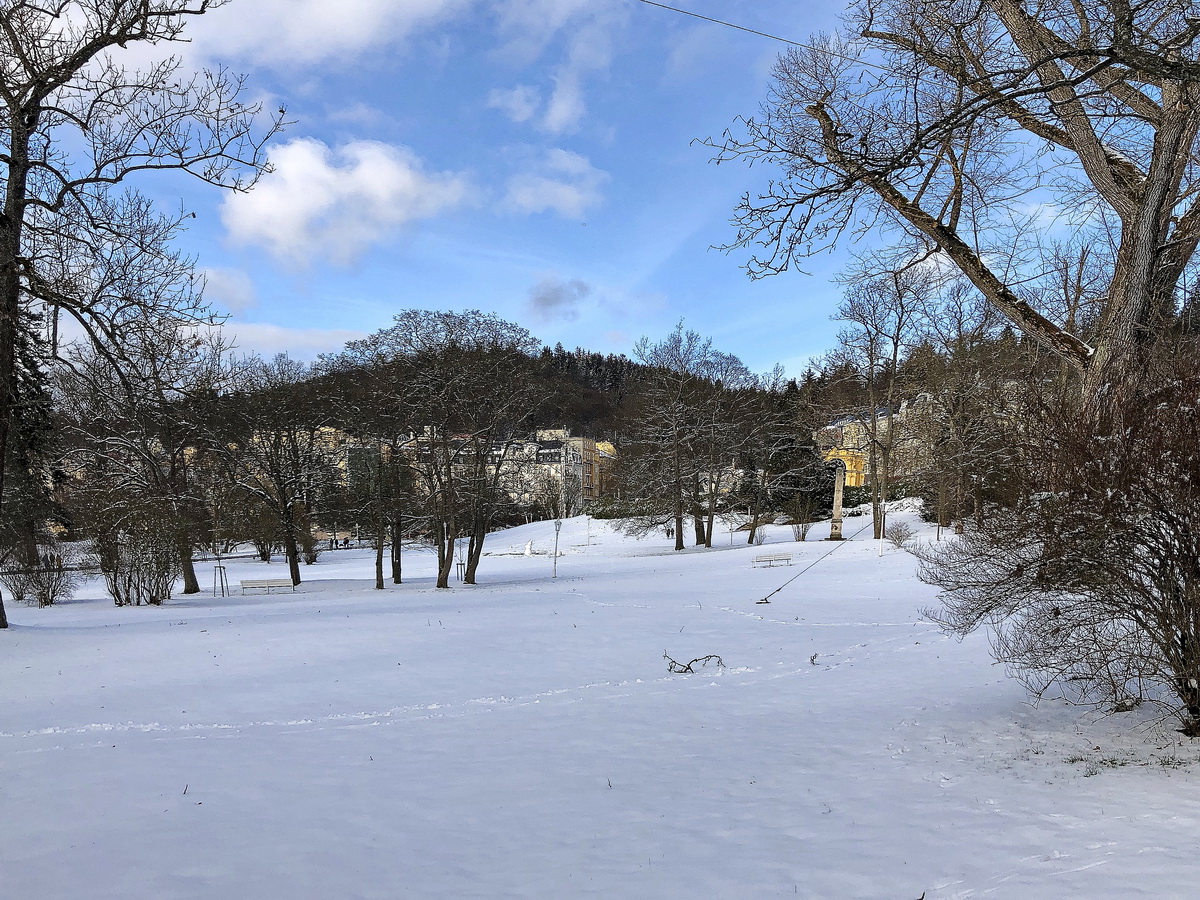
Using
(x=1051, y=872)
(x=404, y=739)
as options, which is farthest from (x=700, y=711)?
(x=1051, y=872)

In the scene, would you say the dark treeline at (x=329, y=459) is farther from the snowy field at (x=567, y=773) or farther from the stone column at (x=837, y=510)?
the snowy field at (x=567, y=773)

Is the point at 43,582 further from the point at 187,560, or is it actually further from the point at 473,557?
the point at 473,557

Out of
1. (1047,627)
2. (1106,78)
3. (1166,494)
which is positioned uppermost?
(1106,78)

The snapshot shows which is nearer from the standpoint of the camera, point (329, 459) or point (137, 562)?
point (137, 562)

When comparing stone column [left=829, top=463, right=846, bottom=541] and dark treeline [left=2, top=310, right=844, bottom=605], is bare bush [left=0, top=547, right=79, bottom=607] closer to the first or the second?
dark treeline [left=2, top=310, right=844, bottom=605]

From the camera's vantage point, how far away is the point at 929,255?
8406 mm

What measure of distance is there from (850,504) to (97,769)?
43.0 metres

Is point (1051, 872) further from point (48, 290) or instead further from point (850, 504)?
point (850, 504)

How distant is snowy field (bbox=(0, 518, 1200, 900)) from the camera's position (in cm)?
412

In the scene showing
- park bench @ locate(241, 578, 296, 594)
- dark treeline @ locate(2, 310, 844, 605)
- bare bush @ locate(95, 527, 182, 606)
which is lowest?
park bench @ locate(241, 578, 296, 594)

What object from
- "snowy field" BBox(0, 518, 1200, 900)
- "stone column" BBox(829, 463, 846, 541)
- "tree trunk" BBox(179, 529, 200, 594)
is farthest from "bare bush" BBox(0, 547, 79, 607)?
"stone column" BBox(829, 463, 846, 541)

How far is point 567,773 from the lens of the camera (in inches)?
241

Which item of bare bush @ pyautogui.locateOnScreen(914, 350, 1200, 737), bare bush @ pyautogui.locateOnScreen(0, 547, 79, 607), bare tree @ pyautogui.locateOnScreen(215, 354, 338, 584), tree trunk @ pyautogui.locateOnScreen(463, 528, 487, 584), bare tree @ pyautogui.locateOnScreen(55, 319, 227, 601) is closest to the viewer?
bare bush @ pyautogui.locateOnScreen(914, 350, 1200, 737)

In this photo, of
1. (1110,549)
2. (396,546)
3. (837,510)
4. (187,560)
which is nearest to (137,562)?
(187,560)
